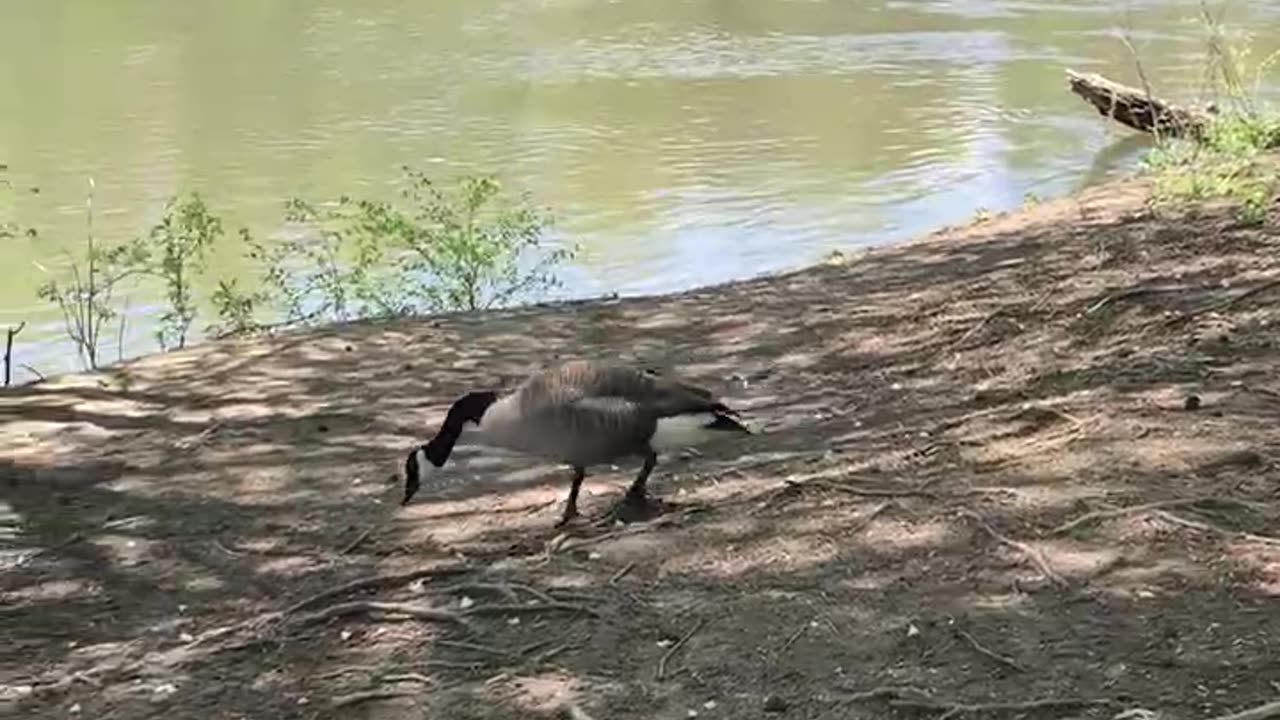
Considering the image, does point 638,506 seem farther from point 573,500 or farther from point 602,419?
point 602,419

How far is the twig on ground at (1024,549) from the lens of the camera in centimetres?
326

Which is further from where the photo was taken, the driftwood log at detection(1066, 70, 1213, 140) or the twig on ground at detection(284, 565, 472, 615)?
the driftwood log at detection(1066, 70, 1213, 140)

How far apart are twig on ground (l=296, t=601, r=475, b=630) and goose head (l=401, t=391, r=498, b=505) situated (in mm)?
712

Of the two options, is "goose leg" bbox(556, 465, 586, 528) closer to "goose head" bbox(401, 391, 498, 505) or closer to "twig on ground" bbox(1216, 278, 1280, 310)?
"goose head" bbox(401, 391, 498, 505)

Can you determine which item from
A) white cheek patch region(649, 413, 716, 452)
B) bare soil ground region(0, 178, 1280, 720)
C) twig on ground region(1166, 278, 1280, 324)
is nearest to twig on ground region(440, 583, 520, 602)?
bare soil ground region(0, 178, 1280, 720)

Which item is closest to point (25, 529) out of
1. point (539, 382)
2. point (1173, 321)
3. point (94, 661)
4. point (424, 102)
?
point (94, 661)

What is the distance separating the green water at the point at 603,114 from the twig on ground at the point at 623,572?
6.31m

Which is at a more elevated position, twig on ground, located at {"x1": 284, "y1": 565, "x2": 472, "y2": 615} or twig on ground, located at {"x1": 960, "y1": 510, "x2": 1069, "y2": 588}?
twig on ground, located at {"x1": 960, "y1": 510, "x2": 1069, "y2": 588}

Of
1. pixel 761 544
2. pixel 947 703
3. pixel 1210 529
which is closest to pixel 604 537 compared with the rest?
pixel 761 544

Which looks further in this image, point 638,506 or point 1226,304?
point 1226,304

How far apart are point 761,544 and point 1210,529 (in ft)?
3.16

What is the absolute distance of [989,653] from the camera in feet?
9.86

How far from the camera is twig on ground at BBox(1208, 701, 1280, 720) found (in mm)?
2621

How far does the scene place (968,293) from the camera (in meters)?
6.88
